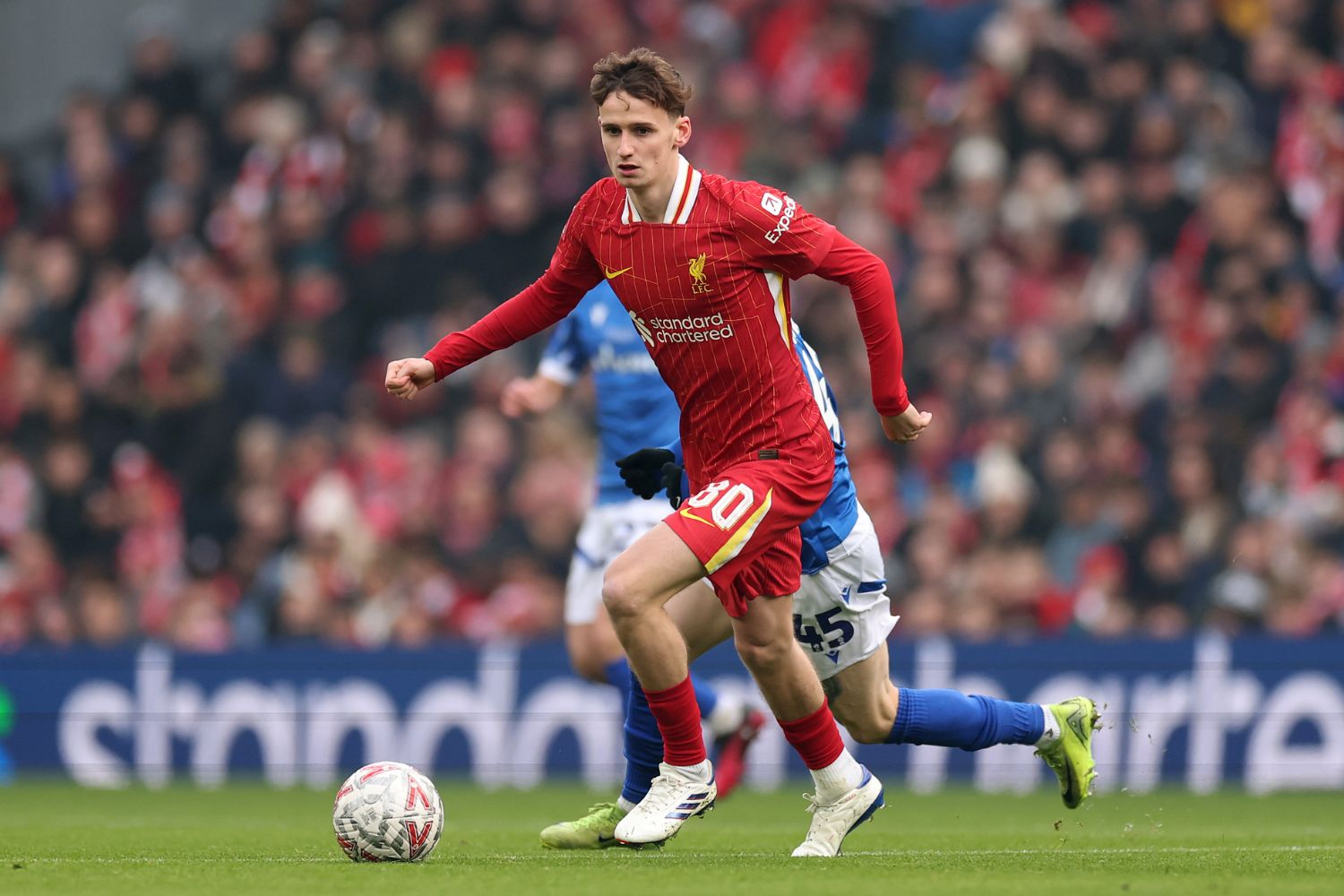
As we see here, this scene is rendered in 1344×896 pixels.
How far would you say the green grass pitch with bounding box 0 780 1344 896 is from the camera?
5918 millimetres

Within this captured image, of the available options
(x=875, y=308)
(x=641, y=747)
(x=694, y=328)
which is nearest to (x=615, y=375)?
(x=641, y=747)

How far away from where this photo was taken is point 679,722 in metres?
6.73

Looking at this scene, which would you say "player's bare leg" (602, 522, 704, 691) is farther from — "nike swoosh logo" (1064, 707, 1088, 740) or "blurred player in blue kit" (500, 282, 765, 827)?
"blurred player in blue kit" (500, 282, 765, 827)

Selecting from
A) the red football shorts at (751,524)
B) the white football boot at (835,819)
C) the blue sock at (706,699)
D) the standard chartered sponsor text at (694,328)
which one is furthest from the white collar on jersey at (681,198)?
the blue sock at (706,699)

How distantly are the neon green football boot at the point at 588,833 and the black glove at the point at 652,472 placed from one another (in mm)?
1126

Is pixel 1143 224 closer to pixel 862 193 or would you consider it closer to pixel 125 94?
pixel 862 193

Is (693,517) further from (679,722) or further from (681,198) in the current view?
(681,198)

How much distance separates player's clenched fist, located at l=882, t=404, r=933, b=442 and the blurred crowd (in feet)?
19.4

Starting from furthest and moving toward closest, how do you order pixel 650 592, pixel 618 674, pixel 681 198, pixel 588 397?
1. pixel 588 397
2. pixel 618 674
3. pixel 681 198
4. pixel 650 592

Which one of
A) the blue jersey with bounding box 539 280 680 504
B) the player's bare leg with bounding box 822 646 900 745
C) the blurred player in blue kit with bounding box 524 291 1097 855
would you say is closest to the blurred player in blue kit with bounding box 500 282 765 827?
the blue jersey with bounding box 539 280 680 504

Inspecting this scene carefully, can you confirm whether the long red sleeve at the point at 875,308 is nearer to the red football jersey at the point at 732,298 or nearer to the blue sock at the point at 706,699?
the red football jersey at the point at 732,298

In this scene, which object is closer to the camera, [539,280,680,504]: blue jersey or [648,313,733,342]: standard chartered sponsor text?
[648,313,733,342]: standard chartered sponsor text

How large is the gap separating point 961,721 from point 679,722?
3.58 ft

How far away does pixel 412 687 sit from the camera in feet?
42.0
